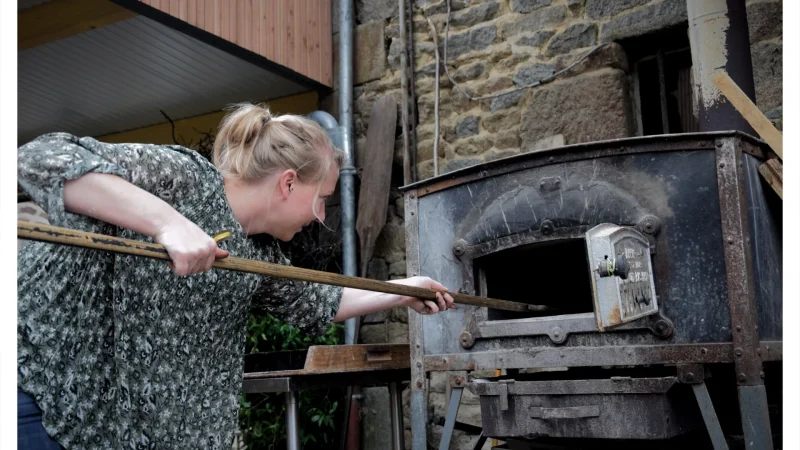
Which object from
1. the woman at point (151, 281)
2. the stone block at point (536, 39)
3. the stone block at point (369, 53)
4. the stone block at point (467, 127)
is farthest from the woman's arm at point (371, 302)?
the stone block at point (369, 53)

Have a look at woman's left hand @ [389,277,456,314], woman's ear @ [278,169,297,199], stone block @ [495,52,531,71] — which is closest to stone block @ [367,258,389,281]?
stone block @ [495,52,531,71]

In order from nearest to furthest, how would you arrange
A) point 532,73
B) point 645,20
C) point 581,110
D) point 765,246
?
point 765,246
point 645,20
point 581,110
point 532,73

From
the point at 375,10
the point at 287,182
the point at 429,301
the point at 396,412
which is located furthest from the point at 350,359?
the point at 375,10

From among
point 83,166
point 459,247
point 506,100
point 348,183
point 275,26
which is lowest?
point 83,166

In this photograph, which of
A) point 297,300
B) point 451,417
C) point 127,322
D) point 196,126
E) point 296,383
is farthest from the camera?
point 196,126

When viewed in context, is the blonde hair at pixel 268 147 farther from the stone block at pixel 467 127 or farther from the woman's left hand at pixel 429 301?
the stone block at pixel 467 127

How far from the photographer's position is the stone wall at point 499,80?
409 centimetres

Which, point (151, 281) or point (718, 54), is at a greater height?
point (718, 54)

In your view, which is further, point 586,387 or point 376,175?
point 376,175

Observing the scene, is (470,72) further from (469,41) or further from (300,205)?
(300,205)

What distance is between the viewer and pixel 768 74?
3.61m

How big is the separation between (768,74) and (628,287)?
5.46 feet

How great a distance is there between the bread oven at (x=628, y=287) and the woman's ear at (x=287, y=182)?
3.30 feet

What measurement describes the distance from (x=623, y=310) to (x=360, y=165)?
2.86 metres
